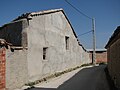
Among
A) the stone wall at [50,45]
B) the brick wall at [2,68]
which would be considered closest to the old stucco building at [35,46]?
the stone wall at [50,45]

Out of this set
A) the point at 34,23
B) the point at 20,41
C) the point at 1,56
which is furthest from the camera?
the point at 34,23

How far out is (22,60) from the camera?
1216 cm

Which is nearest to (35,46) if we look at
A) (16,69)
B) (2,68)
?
(16,69)

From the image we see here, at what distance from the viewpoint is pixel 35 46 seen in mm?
13703

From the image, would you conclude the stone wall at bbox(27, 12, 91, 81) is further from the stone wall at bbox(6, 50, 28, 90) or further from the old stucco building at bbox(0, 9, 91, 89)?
the stone wall at bbox(6, 50, 28, 90)

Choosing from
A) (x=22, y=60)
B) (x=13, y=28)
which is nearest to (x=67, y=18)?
(x=13, y=28)

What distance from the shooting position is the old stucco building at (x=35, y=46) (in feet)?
38.3

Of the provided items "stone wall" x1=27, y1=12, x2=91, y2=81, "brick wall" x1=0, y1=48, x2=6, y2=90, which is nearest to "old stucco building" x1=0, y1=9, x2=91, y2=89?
"stone wall" x1=27, y1=12, x2=91, y2=81

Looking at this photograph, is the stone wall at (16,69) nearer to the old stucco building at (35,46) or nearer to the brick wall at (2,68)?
the old stucco building at (35,46)

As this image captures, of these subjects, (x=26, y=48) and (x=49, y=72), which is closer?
(x=26, y=48)

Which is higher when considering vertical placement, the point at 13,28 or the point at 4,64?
the point at 13,28

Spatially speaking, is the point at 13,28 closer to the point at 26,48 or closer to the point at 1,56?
the point at 26,48

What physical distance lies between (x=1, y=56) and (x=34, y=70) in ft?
11.3

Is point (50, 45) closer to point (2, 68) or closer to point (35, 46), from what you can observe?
point (35, 46)
